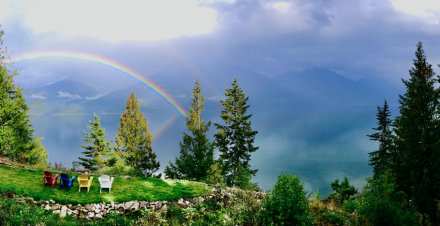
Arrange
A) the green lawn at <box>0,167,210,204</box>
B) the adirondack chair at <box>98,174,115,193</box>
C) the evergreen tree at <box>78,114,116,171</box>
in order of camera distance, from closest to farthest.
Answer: the green lawn at <box>0,167,210,204</box> → the adirondack chair at <box>98,174,115,193</box> → the evergreen tree at <box>78,114,116,171</box>

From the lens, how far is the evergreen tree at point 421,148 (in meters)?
10.1

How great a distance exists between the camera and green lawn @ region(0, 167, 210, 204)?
9258mm

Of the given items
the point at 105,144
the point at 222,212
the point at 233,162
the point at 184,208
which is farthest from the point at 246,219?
the point at 105,144

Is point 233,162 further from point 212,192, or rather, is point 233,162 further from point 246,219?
point 246,219

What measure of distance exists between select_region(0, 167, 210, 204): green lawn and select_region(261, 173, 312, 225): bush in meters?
4.46

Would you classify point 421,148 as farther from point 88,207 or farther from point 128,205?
point 88,207

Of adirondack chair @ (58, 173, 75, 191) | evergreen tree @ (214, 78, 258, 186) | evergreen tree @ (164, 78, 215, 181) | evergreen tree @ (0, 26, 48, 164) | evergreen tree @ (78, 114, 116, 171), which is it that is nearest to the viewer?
adirondack chair @ (58, 173, 75, 191)

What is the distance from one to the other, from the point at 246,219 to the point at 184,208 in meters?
2.98

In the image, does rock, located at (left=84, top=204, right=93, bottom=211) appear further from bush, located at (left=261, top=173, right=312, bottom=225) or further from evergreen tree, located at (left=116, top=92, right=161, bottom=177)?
evergreen tree, located at (left=116, top=92, right=161, bottom=177)

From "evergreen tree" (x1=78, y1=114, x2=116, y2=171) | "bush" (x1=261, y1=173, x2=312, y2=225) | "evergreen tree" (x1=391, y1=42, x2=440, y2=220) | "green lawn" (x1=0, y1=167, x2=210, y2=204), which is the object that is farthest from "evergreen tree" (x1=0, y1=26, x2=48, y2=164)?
"evergreen tree" (x1=391, y1=42, x2=440, y2=220)

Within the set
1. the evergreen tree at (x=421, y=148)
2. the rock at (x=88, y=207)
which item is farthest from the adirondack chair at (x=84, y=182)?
the evergreen tree at (x=421, y=148)

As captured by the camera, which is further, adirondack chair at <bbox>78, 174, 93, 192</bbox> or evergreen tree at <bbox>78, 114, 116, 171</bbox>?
evergreen tree at <bbox>78, 114, 116, 171</bbox>

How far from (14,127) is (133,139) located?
1189cm

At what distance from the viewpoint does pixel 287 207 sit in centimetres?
755
